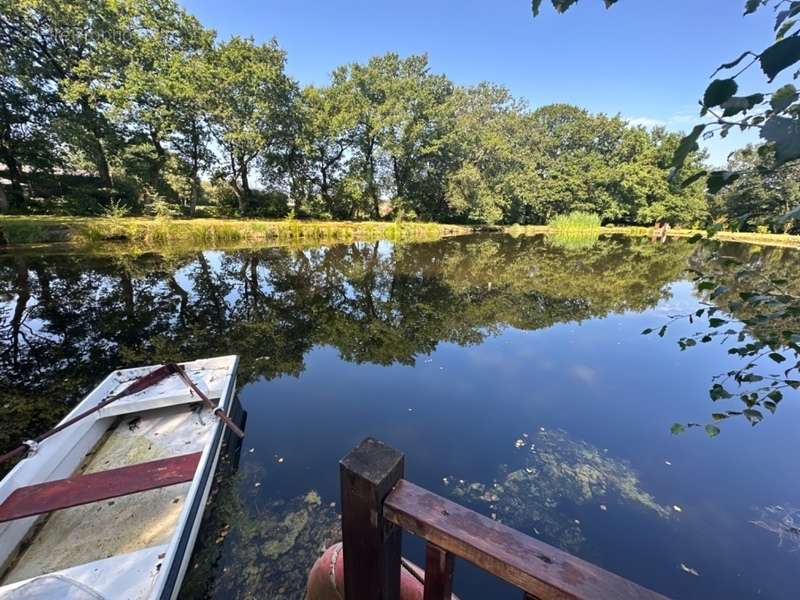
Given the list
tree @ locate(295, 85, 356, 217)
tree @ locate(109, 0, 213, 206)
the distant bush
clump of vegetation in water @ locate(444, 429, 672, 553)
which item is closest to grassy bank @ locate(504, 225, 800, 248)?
the distant bush

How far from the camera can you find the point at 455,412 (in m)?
4.55

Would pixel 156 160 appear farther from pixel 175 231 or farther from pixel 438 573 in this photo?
pixel 438 573

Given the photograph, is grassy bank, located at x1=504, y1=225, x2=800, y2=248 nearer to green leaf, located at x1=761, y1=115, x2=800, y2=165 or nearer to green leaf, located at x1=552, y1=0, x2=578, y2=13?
green leaf, located at x1=552, y1=0, x2=578, y2=13

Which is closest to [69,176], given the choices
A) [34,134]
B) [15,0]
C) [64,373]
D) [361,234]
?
[34,134]

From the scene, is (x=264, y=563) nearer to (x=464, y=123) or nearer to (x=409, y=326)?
(x=409, y=326)

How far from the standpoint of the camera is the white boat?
1896 mm

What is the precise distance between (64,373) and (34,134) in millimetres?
22482

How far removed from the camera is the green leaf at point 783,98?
2.97 feet

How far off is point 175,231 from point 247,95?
10434 millimetres

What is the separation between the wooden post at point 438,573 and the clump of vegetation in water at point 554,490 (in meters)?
2.18

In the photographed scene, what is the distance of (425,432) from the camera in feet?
13.6

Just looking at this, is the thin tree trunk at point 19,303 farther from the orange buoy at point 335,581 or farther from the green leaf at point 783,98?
the green leaf at point 783,98

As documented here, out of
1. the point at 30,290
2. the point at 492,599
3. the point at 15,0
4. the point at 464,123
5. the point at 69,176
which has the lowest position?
the point at 492,599

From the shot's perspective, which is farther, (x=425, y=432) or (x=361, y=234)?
(x=361, y=234)
